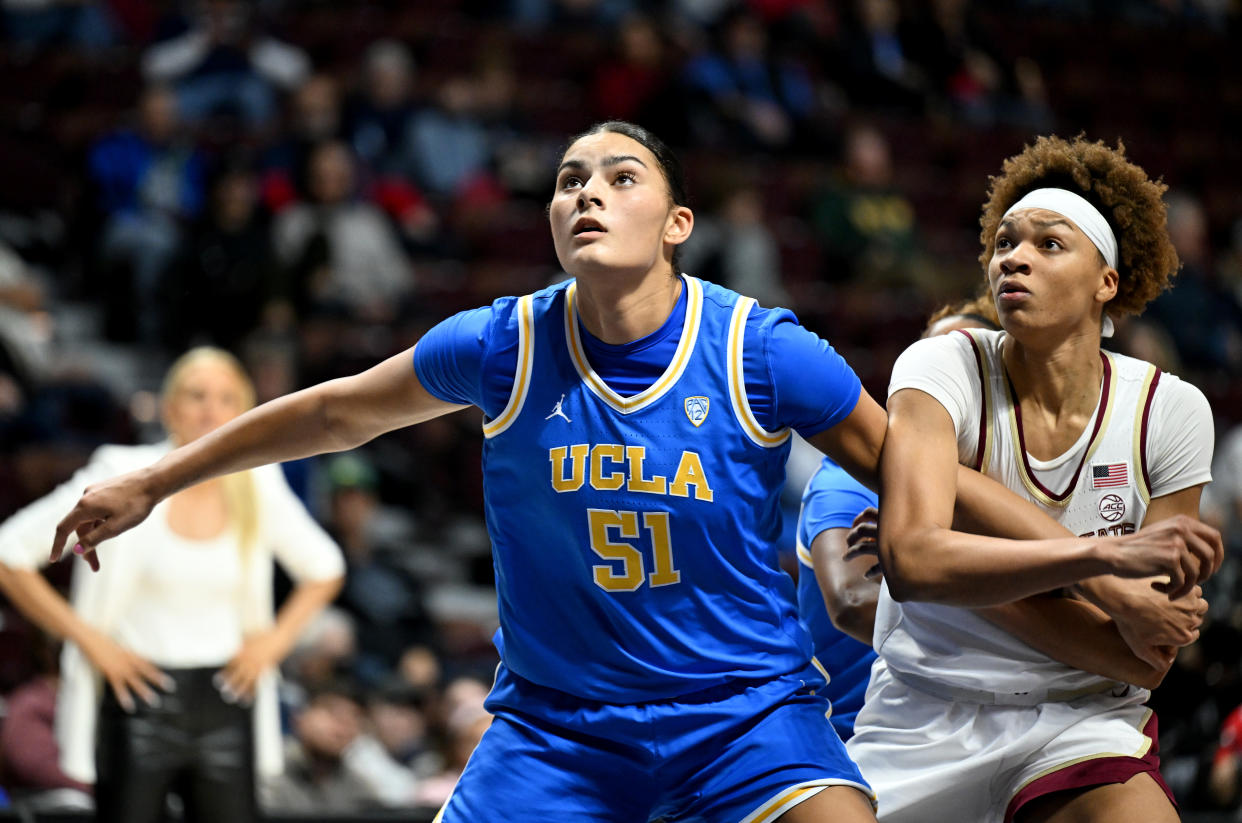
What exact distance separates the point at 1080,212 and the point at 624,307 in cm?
102

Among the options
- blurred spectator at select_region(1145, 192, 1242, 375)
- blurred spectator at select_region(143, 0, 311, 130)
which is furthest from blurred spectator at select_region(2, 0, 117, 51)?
blurred spectator at select_region(1145, 192, 1242, 375)

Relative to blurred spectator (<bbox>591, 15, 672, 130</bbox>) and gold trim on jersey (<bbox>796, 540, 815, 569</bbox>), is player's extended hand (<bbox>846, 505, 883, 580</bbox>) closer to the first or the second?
gold trim on jersey (<bbox>796, 540, 815, 569</bbox>)

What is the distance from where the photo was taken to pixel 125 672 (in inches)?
198

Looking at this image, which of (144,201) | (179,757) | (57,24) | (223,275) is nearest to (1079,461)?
(179,757)

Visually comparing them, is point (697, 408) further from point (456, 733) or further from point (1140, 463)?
point (456, 733)

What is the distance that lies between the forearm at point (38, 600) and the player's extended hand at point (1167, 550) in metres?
3.67

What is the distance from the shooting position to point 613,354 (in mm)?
3205

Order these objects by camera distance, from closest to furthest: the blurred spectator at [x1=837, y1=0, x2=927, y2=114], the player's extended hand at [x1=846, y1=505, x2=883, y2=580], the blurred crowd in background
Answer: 1. the player's extended hand at [x1=846, y1=505, x2=883, y2=580]
2. the blurred crowd in background
3. the blurred spectator at [x1=837, y1=0, x2=927, y2=114]

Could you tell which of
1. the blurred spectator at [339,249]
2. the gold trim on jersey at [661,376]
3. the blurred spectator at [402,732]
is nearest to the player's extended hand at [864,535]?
the gold trim on jersey at [661,376]

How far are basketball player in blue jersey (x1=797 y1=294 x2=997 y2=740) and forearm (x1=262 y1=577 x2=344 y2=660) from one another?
2.15 metres

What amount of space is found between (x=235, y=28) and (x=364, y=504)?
12.8 feet

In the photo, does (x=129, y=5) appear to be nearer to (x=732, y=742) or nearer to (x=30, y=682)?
(x=30, y=682)

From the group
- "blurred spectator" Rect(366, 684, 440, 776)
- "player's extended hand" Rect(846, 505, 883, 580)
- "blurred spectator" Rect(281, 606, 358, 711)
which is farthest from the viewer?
"blurred spectator" Rect(281, 606, 358, 711)

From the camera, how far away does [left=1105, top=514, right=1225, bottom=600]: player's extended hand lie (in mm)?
2734
